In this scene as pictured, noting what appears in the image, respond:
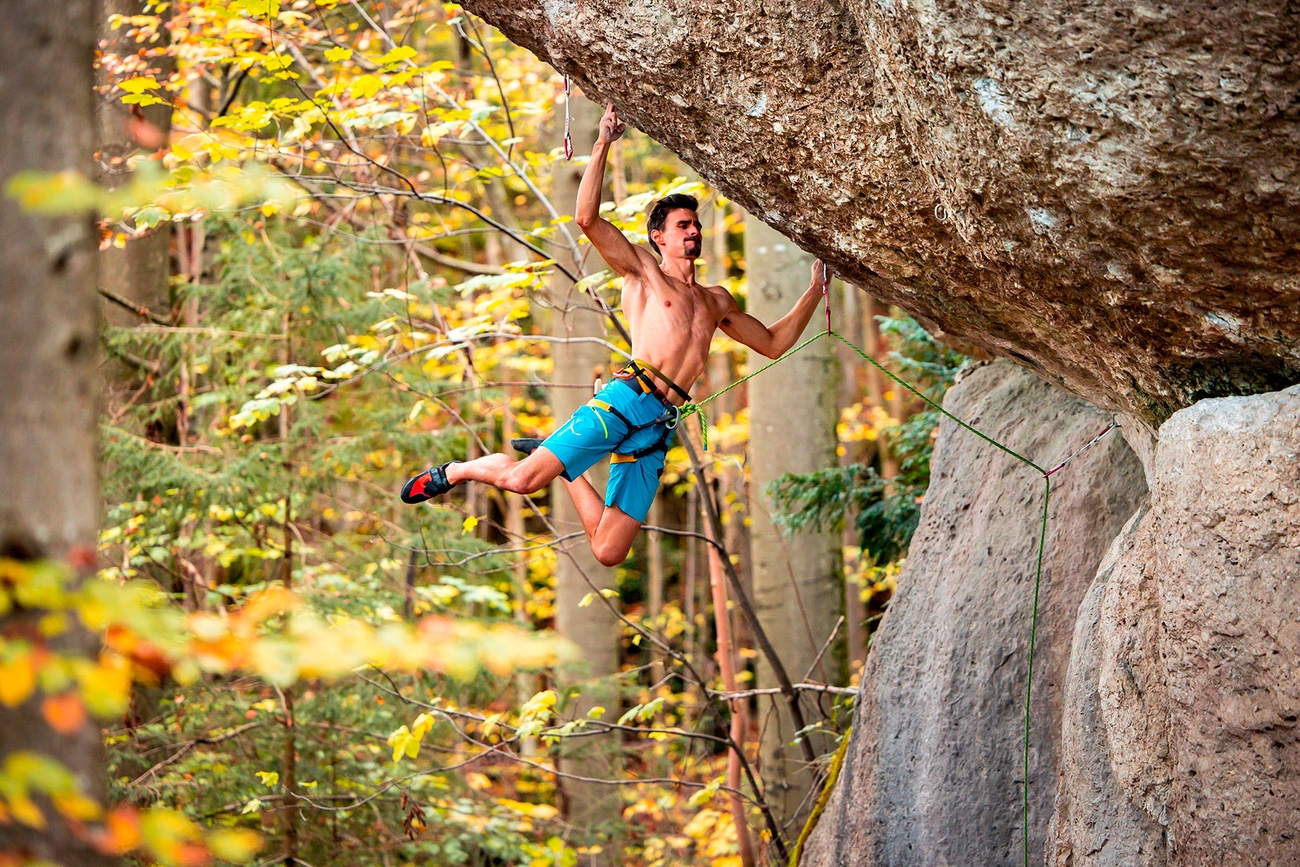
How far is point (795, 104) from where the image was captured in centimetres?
381

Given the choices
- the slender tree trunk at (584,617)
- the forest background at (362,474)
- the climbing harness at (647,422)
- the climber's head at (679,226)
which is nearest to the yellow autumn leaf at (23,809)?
the climbing harness at (647,422)

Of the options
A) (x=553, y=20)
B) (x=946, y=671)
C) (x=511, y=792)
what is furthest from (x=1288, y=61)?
(x=511, y=792)

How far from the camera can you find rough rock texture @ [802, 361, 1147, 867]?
15.7ft

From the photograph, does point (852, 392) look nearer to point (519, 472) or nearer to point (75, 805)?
point (519, 472)

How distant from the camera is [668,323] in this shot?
4.97 m

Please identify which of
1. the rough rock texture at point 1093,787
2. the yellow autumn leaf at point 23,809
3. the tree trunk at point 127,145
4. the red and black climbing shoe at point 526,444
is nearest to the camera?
the yellow autumn leaf at point 23,809

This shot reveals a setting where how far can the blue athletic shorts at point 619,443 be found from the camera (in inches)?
195

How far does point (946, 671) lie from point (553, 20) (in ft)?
10.9

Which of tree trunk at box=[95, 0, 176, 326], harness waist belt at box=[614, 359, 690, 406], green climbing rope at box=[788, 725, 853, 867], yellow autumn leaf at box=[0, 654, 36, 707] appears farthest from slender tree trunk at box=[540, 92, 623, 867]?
yellow autumn leaf at box=[0, 654, 36, 707]

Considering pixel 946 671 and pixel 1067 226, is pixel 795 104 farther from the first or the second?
pixel 946 671

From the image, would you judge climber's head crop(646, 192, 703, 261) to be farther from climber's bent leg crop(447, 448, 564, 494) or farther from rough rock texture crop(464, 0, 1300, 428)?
climber's bent leg crop(447, 448, 564, 494)

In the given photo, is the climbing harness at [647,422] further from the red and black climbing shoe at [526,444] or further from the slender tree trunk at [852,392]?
the slender tree trunk at [852,392]

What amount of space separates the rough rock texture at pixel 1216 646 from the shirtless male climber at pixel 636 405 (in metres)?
2.18

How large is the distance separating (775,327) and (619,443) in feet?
3.47
